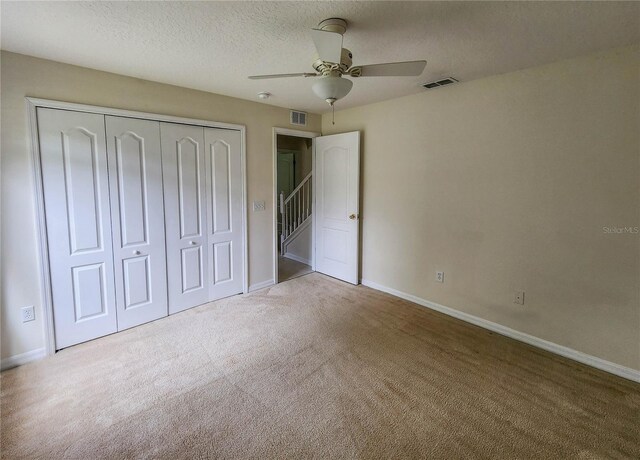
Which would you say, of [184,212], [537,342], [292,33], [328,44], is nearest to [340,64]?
[328,44]

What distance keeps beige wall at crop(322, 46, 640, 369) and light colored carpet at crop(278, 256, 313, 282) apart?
158cm

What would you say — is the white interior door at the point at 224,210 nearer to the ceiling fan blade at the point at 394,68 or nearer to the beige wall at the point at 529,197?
the beige wall at the point at 529,197

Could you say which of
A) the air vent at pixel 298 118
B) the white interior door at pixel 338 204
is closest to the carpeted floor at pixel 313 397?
the white interior door at pixel 338 204

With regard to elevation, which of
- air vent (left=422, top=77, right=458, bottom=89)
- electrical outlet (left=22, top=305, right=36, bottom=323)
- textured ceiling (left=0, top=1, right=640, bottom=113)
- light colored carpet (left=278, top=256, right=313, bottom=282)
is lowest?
light colored carpet (left=278, top=256, right=313, bottom=282)

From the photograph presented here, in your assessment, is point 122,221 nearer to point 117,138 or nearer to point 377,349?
point 117,138

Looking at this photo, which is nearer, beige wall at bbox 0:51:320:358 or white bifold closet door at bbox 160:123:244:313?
beige wall at bbox 0:51:320:358

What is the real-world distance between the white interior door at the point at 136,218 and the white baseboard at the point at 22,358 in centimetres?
56

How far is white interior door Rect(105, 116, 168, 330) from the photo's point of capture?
281 cm

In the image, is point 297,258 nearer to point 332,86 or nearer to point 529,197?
point 529,197

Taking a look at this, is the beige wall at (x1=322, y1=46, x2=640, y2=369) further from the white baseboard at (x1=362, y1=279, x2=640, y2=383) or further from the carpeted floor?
the carpeted floor

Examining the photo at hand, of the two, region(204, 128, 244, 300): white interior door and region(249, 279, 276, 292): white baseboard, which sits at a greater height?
region(204, 128, 244, 300): white interior door

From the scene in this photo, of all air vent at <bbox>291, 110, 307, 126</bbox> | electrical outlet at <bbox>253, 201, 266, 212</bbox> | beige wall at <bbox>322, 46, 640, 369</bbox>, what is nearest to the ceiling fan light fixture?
beige wall at <bbox>322, 46, 640, 369</bbox>

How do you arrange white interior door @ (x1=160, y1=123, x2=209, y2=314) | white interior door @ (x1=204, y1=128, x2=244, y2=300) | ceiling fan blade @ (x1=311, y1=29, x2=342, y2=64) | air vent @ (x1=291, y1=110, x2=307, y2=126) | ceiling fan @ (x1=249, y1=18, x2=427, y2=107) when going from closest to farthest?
1. ceiling fan blade @ (x1=311, y1=29, x2=342, y2=64)
2. ceiling fan @ (x1=249, y1=18, x2=427, y2=107)
3. white interior door @ (x1=160, y1=123, x2=209, y2=314)
4. white interior door @ (x1=204, y1=128, x2=244, y2=300)
5. air vent @ (x1=291, y1=110, x2=307, y2=126)

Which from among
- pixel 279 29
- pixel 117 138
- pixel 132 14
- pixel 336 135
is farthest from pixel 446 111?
pixel 117 138
